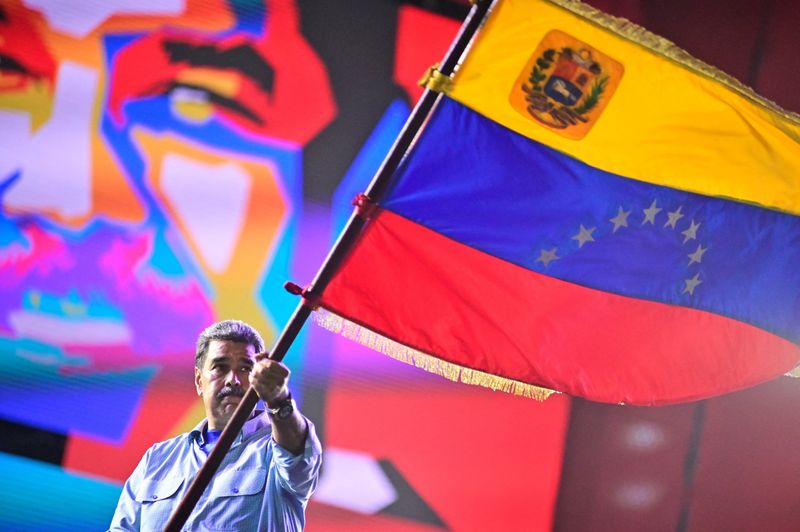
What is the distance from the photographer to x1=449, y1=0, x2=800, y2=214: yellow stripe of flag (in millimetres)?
1831

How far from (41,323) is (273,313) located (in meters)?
0.72

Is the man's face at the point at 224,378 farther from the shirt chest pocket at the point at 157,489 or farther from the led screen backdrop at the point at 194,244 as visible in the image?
the led screen backdrop at the point at 194,244

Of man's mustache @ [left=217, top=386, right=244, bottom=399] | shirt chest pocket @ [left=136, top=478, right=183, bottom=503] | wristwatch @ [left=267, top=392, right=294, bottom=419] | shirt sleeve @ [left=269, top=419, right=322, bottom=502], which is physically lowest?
shirt chest pocket @ [left=136, top=478, right=183, bottom=503]

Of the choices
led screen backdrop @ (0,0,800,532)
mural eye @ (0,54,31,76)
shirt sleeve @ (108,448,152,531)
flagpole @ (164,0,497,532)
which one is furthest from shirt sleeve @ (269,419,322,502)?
mural eye @ (0,54,31,76)

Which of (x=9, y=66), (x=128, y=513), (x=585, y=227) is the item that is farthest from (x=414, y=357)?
(x=9, y=66)

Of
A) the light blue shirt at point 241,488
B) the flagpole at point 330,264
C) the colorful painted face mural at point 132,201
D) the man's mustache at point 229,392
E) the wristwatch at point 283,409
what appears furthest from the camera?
the colorful painted face mural at point 132,201

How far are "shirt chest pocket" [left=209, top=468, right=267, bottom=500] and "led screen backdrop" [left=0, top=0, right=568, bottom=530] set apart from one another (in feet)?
2.86

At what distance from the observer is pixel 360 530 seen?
285 cm

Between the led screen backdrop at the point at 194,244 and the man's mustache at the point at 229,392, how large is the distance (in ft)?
2.36

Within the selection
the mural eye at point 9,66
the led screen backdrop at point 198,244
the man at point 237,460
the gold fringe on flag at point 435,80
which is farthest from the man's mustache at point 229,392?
Answer: the mural eye at point 9,66

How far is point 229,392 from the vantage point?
2113 millimetres

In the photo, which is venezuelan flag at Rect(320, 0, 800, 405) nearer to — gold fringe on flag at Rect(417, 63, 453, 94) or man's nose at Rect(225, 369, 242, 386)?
gold fringe on flag at Rect(417, 63, 453, 94)

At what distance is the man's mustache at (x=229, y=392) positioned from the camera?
6.93ft

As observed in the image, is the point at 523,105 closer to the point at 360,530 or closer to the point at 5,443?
the point at 360,530
